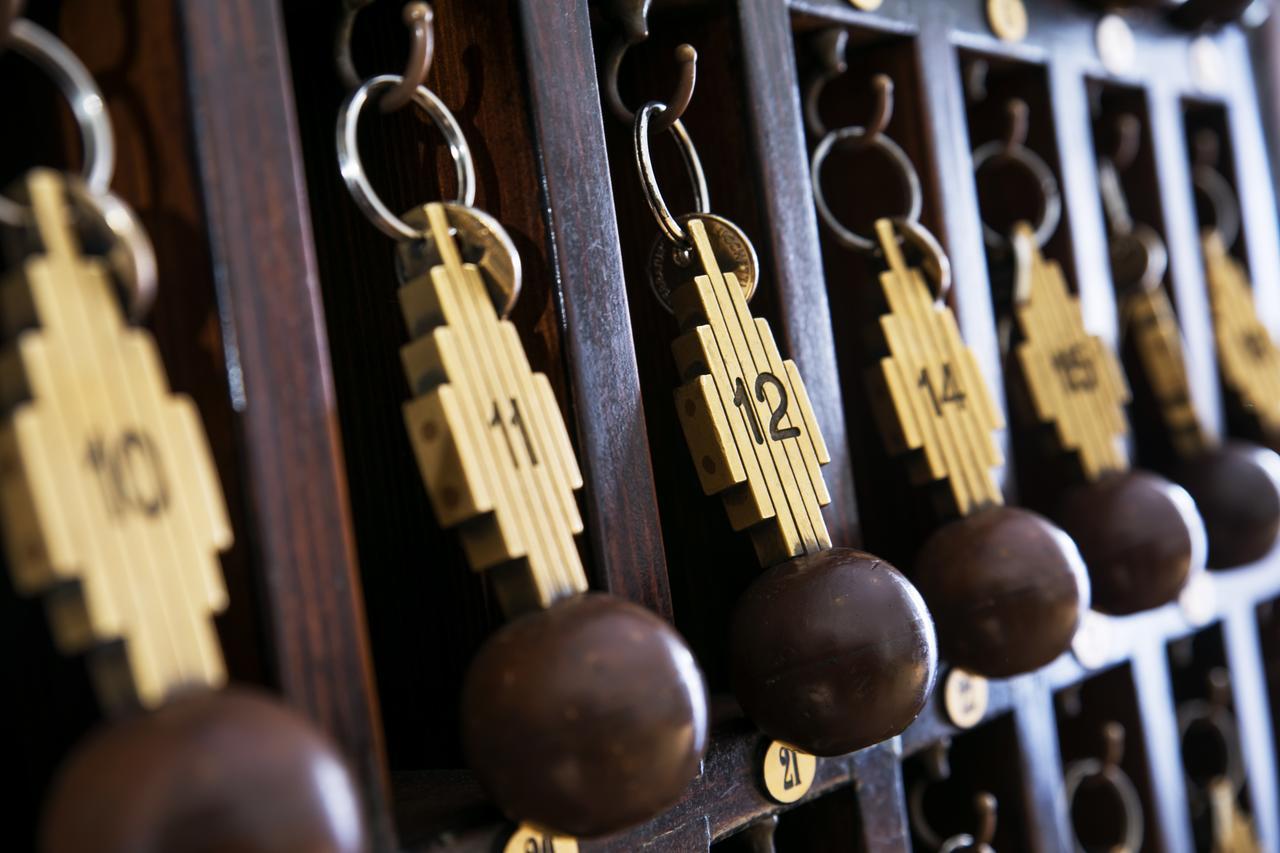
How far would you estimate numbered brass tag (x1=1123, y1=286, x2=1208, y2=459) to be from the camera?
4.03 ft

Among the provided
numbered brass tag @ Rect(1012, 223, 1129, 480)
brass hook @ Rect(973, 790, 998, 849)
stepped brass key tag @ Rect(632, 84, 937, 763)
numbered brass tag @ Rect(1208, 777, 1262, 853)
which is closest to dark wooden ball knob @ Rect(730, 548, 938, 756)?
stepped brass key tag @ Rect(632, 84, 937, 763)

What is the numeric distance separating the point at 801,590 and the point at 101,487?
1.17 ft

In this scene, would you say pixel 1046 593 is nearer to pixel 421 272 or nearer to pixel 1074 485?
pixel 1074 485

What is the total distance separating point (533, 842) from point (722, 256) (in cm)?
33

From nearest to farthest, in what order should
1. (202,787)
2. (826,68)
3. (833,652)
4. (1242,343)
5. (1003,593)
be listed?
(202,787) → (833,652) → (1003,593) → (826,68) → (1242,343)

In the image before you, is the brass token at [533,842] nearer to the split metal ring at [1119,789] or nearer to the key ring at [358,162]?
the key ring at [358,162]

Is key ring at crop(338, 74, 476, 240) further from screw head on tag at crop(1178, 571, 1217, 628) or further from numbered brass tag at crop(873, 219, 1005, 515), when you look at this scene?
screw head on tag at crop(1178, 571, 1217, 628)

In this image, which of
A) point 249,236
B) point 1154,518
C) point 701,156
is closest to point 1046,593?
point 1154,518

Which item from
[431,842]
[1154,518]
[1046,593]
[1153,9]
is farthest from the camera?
[1153,9]

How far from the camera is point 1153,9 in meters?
1.24

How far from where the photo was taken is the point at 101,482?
50 centimetres

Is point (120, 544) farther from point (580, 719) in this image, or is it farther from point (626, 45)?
point (626, 45)

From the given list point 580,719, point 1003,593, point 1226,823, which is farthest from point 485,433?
point 1226,823

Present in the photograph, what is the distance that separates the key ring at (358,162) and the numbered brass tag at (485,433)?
2cm
